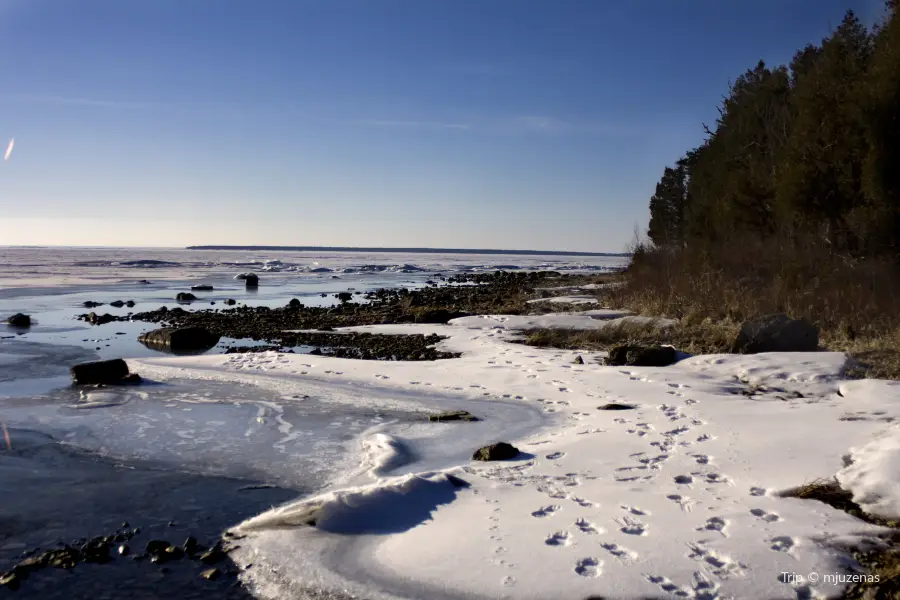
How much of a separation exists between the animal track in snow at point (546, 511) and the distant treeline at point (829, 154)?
1444cm

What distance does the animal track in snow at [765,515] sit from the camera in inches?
172

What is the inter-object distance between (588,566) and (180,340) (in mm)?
13243

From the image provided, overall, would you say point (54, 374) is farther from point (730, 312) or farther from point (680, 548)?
point (730, 312)

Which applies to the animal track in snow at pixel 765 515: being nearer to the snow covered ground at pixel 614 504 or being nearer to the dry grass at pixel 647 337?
the snow covered ground at pixel 614 504

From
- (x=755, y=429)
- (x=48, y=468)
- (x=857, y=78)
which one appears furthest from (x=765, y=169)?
(x=48, y=468)

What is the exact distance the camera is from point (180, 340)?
15219 mm

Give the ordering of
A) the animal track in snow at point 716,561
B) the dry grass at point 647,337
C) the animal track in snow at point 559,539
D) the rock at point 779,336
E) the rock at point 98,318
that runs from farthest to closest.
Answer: the rock at point 98,318, the dry grass at point 647,337, the rock at point 779,336, the animal track in snow at point 559,539, the animal track in snow at point 716,561

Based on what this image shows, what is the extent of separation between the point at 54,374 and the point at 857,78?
20658 mm

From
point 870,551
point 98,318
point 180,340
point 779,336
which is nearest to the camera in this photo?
point 870,551

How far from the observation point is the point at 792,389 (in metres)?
8.36

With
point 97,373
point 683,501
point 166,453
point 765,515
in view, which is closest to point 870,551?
point 765,515

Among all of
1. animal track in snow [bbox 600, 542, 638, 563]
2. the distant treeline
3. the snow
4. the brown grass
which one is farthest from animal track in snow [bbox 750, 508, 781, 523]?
the distant treeline

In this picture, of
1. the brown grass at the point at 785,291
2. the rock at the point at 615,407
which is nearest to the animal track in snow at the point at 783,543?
the rock at the point at 615,407

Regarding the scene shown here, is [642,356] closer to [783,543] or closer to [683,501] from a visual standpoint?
[683,501]
